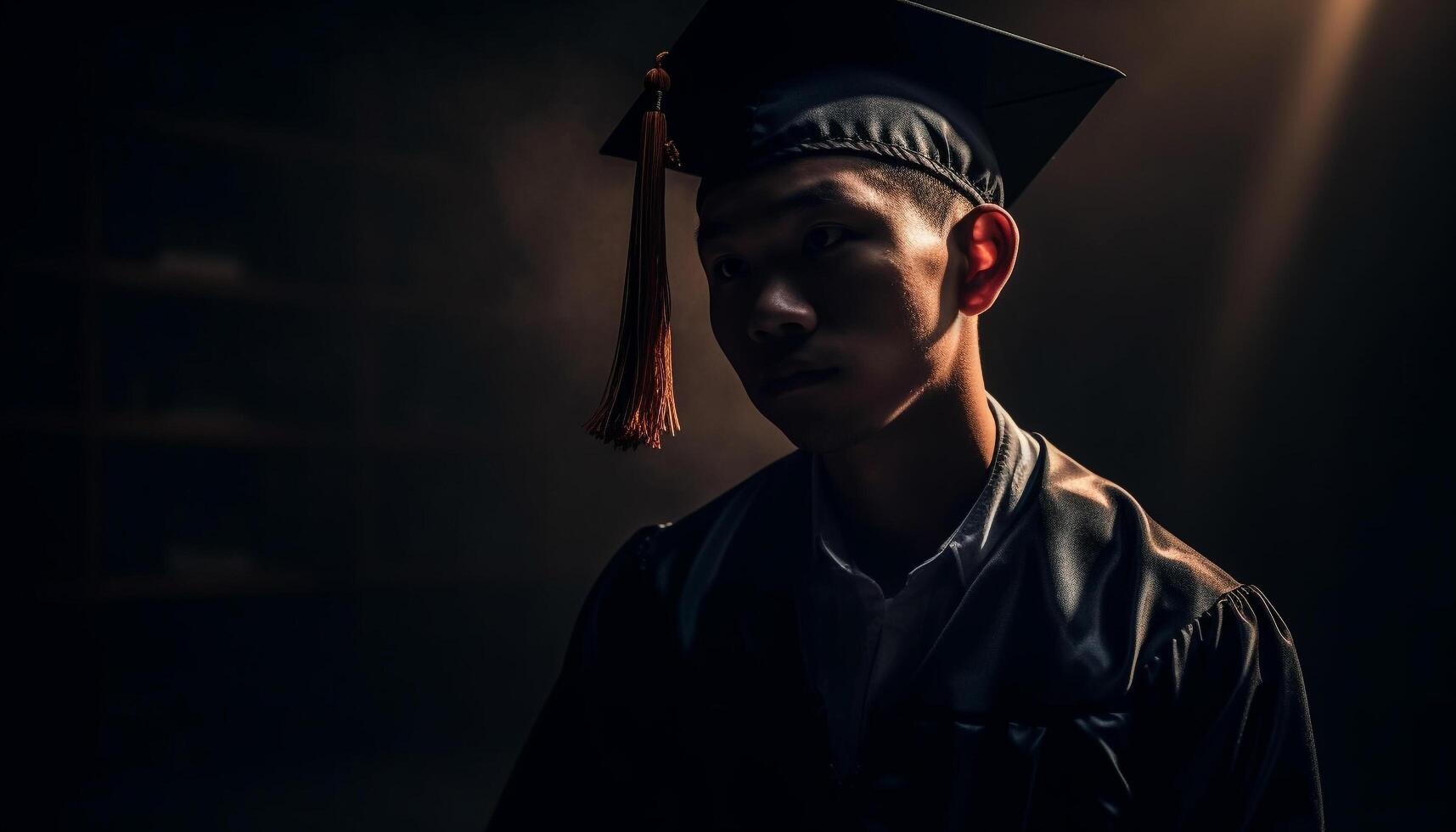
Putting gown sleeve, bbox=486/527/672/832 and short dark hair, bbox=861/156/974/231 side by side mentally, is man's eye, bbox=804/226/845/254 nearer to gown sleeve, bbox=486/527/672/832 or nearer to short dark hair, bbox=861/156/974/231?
short dark hair, bbox=861/156/974/231

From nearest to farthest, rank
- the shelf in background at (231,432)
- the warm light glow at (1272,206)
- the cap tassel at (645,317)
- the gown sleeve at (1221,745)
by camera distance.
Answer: the gown sleeve at (1221,745)
the cap tassel at (645,317)
the shelf in background at (231,432)
the warm light glow at (1272,206)

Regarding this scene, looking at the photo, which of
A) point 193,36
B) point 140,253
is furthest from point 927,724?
point 193,36

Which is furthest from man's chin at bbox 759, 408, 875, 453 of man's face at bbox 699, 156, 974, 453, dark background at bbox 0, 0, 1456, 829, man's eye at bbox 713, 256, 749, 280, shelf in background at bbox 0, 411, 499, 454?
shelf in background at bbox 0, 411, 499, 454

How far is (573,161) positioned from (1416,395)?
138 cm

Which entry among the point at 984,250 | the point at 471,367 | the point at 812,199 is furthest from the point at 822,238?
the point at 471,367

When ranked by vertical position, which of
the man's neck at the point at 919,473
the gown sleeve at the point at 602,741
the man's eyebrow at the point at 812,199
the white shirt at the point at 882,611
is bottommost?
the gown sleeve at the point at 602,741

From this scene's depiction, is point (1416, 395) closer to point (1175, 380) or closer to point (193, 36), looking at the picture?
point (1175, 380)

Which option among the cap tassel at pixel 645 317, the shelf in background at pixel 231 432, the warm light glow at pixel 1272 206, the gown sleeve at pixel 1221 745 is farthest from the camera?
the warm light glow at pixel 1272 206

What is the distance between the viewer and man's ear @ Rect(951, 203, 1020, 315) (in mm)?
843

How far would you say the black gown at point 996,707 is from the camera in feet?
2.48

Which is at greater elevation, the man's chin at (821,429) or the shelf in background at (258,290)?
the shelf in background at (258,290)

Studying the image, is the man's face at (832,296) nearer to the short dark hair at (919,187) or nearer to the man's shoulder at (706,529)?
the short dark hair at (919,187)

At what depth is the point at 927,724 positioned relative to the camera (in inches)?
30.5

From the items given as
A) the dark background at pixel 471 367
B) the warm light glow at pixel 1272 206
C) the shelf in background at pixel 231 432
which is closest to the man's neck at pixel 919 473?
the dark background at pixel 471 367
